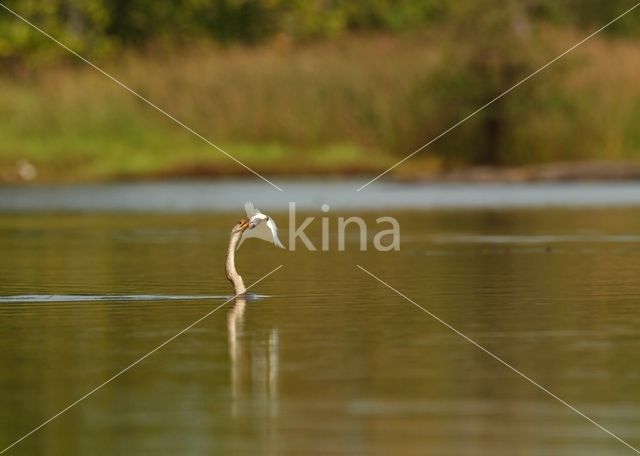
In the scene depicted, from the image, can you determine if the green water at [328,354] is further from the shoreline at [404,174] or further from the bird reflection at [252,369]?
the shoreline at [404,174]

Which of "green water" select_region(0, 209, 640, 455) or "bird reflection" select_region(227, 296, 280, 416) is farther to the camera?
"bird reflection" select_region(227, 296, 280, 416)

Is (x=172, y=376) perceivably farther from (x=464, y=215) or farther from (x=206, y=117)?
(x=206, y=117)

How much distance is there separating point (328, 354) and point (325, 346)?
391mm

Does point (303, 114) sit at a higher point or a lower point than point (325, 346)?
higher

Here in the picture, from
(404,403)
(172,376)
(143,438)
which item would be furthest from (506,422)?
(172,376)

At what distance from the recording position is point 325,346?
36.1ft

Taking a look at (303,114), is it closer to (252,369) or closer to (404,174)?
(404,174)

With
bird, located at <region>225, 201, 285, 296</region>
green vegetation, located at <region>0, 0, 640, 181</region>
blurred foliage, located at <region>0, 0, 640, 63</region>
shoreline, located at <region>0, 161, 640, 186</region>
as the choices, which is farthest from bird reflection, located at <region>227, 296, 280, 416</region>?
blurred foliage, located at <region>0, 0, 640, 63</region>

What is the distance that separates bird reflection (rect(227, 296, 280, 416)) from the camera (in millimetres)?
8820

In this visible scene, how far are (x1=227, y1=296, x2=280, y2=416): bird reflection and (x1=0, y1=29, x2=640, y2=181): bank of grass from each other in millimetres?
25869

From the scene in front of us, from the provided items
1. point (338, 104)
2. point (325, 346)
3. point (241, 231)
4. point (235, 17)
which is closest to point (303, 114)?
point (338, 104)

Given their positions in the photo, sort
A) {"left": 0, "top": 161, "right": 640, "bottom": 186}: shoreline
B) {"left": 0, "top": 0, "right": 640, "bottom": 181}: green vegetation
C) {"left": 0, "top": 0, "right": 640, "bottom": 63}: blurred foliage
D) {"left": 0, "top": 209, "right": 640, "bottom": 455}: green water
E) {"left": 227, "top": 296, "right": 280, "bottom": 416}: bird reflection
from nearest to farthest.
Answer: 1. {"left": 0, "top": 209, "right": 640, "bottom": 455}: green water
2. {"left": 227, "top": 296, "right": 280, "bottom": 416}: bird reflection
3. {"left": 0, "top": 161, "right": 640, "bottom": 186}: shoreline
4. {"left": 0, "top": 0, "right": 640, "bottom": 181}: green vegetation
5. {"left": 0, "top": 0, "right": 640, "bottom": 63}: blurred foliage

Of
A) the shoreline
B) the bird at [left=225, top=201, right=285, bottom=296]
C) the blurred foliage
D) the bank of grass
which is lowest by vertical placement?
the bird at [left=225, top=201, right=285, bottom=296]

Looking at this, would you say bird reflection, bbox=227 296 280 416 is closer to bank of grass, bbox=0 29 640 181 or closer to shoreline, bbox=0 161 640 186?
shoreline, bbox=0 161 640 186
